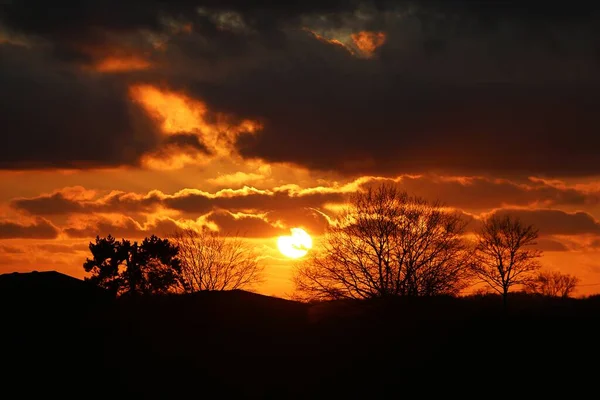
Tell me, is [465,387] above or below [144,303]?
below

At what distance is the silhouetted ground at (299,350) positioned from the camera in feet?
137

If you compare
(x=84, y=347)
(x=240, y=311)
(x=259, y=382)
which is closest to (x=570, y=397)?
(x=259, y=382)

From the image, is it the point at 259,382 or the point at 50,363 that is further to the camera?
the point at 50,363

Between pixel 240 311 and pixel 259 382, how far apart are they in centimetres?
1286

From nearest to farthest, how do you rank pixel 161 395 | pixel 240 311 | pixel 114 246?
1. pixel 161 395
2. pixel 240 311
3. pixel 114 246

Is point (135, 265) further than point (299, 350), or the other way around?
point (135, 265)

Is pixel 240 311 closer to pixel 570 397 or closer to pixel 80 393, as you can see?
pixel 80 393

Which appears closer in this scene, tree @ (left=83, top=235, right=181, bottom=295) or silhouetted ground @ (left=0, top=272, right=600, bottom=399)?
silhouetted ground @ (left=0, top=272, right=600, bottom=399)

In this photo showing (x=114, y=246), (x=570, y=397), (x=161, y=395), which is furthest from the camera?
(x=114, y=246)

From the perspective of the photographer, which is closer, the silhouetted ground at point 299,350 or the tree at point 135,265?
the silhouetted ground at point 299,350

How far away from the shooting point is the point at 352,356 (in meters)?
47.5

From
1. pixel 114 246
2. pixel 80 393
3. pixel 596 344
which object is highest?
pixel 114 246

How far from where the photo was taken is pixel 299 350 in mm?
50062

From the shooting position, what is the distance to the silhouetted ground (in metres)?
41.7
